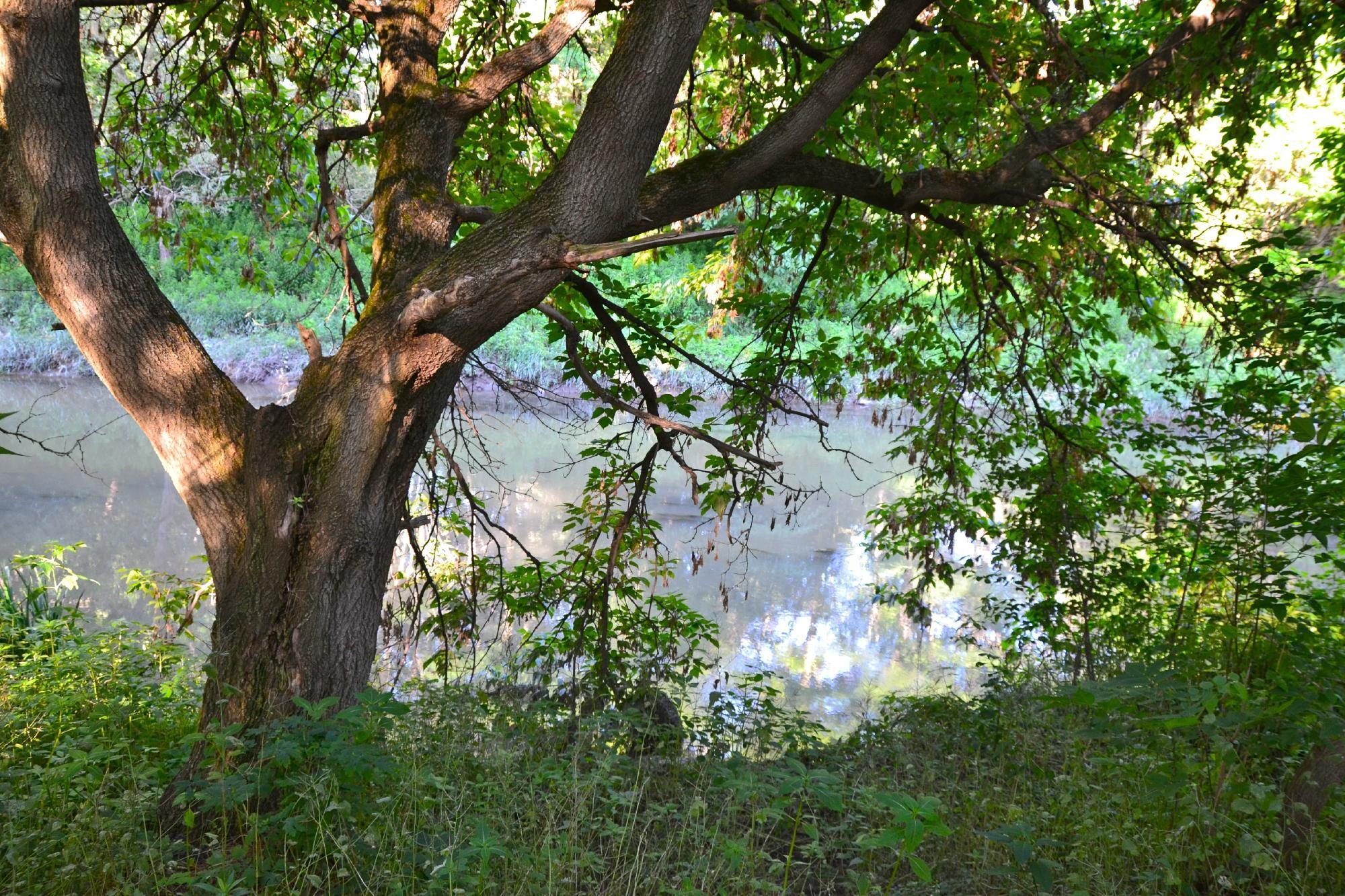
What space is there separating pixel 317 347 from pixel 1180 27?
3966mm

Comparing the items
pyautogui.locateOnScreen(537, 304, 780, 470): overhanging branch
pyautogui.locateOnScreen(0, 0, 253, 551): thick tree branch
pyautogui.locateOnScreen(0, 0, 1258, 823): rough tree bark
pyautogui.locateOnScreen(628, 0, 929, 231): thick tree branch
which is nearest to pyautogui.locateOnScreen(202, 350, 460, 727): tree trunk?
pyautogui.locateOnScreen(0, 0, 1258, 823): rough tree bark

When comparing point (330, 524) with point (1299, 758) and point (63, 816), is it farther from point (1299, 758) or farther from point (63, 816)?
point (1299, 758)

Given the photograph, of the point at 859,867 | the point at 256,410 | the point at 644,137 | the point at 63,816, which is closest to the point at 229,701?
the point at 63,816

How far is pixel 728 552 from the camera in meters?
10.5

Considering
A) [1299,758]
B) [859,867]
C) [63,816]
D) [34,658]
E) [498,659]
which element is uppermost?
[498,659]

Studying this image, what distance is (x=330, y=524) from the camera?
306 centimetres

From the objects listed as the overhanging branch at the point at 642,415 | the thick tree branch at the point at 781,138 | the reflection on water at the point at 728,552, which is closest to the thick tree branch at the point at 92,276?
the overhanging branch at the point at 642,415

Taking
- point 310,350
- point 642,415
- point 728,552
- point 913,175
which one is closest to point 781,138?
point 913,175

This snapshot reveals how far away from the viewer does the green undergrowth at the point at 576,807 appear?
7.23 ft

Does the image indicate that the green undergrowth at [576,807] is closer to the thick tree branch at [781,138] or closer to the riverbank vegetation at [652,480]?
the riverbank vegetation at [652,480]

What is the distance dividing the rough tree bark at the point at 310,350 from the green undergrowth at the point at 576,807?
0.43m

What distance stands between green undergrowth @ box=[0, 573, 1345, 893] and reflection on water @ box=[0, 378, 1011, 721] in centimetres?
178

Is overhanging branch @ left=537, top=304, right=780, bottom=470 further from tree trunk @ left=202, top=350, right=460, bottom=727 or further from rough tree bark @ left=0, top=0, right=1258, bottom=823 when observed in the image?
tree trunk @ left=202, top=350, right=460, bottom=727

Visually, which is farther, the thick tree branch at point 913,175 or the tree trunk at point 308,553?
the thick tree branch at point 913,175
